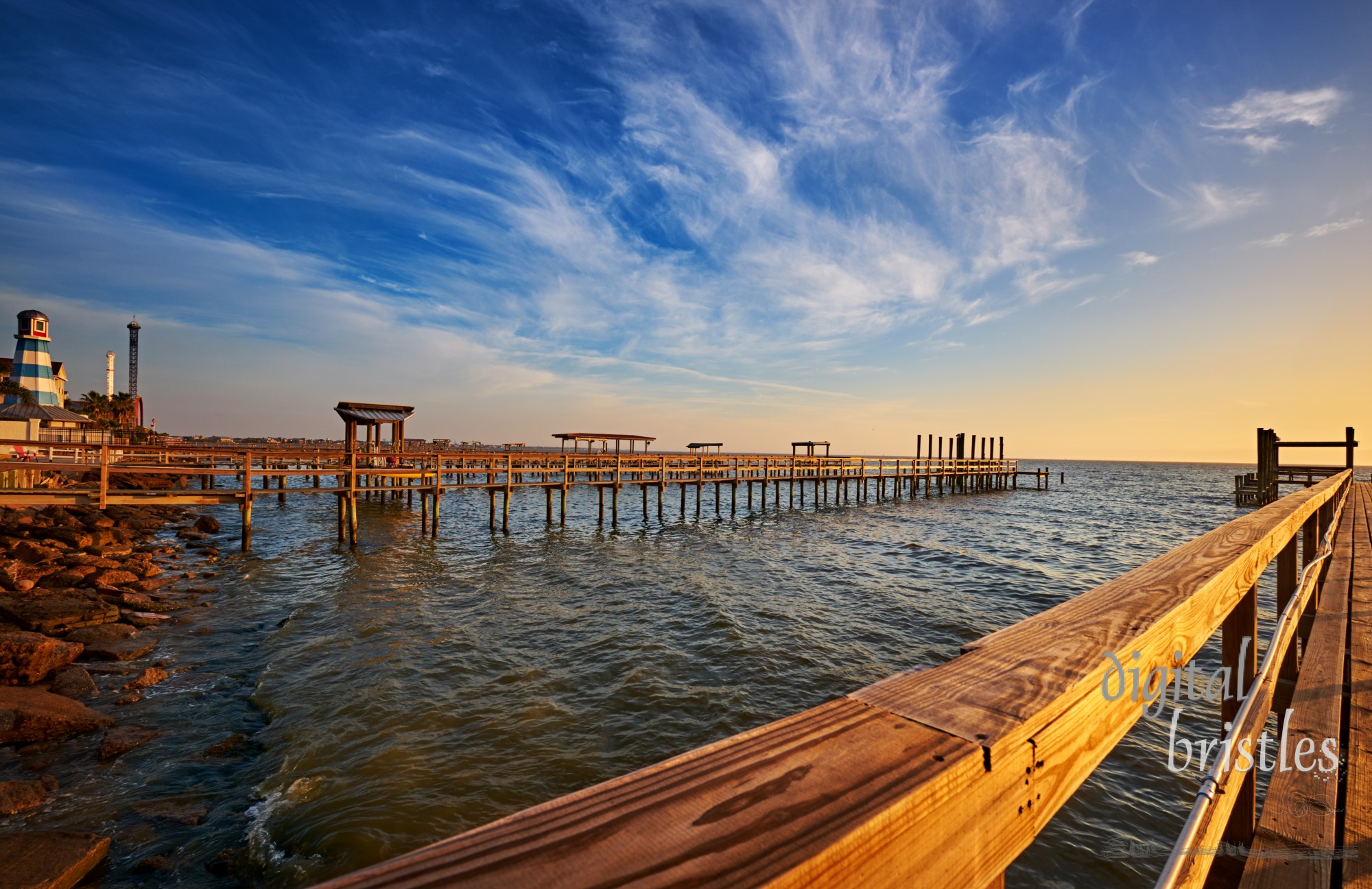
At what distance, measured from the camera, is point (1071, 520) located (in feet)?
Answer: 91.9

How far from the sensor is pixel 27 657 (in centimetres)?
684

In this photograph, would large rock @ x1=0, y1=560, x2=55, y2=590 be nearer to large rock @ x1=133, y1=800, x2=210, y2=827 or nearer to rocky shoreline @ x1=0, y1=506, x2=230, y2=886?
rocky shoreline @ x1=0, y1=506, x2=230, y2=886

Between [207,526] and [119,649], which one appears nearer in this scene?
[119,649]

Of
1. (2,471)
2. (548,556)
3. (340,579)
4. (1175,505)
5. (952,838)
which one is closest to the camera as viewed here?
(952,838)

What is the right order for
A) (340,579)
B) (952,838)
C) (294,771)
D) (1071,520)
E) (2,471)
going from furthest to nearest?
1. (1071,520)
2. (2,471)
3. (340,579)
4. (294,771)
5. (952,838)

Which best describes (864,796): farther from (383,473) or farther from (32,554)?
(383,473)

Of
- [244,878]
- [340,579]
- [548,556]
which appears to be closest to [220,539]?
[340,579]

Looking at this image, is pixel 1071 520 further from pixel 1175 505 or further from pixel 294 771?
pixel 294 771

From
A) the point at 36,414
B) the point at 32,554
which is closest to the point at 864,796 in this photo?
the point at 32,554

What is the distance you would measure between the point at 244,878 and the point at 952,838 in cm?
559

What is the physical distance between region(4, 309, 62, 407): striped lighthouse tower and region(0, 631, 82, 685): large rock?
157ft

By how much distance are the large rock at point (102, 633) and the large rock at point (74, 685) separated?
151cm

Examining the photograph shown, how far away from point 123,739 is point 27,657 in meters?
2.60

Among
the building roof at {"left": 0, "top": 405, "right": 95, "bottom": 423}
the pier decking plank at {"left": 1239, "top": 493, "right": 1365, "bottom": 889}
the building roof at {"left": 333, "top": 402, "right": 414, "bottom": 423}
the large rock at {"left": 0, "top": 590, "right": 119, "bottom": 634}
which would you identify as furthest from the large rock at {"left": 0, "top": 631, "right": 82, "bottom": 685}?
the building roof at {"left": 0, "top": 405, "right": 95, "bottom": 423}
